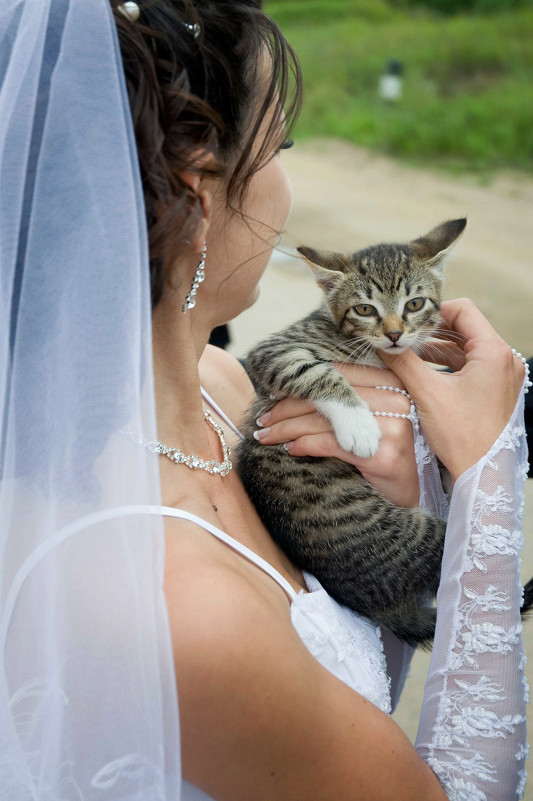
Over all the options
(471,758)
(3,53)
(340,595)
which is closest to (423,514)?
(340,595)

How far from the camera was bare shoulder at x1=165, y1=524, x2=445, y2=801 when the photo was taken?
1.13 meters

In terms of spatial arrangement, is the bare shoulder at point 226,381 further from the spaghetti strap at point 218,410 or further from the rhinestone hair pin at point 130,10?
the rhinestone hair pin at point 130,10

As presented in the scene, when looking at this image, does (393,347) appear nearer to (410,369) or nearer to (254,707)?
(410,369)

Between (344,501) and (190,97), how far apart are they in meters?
1.12

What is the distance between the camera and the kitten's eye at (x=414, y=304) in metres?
2.31

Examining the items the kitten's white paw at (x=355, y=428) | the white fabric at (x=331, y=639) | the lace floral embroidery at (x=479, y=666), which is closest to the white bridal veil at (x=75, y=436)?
the white fabric at (x=331, y=639)

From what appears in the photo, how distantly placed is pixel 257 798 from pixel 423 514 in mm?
981

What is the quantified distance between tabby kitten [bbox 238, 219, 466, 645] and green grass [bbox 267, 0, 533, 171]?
8287 mm

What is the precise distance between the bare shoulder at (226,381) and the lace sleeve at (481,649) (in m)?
0.81

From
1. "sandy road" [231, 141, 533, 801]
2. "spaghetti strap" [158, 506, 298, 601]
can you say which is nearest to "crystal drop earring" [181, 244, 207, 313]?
"spaghetti strap" [158, 506, 298, 601]

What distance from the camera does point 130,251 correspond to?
1147 mm

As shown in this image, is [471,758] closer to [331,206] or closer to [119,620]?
[119,620]

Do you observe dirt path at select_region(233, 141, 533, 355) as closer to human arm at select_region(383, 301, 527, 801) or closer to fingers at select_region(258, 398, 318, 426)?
fingers at select_region(258, 398, 318, 426)

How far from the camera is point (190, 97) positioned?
3.94 ft
